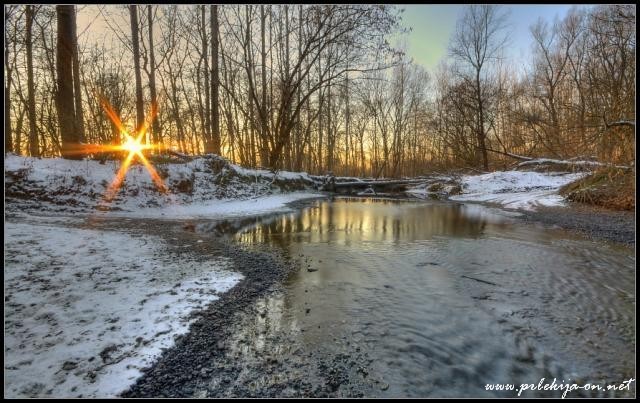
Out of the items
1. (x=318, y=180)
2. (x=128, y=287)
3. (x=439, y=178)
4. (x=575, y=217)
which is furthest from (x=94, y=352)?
(x=439, y=178)

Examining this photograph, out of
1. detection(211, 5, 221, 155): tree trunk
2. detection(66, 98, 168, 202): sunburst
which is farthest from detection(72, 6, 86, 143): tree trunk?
detection(211, 5, 221, 155): tree trunk

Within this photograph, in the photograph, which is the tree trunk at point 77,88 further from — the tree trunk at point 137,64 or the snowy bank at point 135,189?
the tree trunk at point 137,64

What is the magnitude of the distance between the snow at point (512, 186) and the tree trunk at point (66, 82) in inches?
681

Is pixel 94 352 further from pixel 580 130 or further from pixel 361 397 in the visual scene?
pixel 580 130

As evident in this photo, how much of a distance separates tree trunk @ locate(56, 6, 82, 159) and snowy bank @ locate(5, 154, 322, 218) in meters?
0.73

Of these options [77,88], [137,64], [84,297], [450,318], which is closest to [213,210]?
[77,88]

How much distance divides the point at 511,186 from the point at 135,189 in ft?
62.9

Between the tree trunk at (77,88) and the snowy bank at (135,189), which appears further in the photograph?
the tree trunk at (77,88)

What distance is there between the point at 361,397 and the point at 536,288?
10.6ft

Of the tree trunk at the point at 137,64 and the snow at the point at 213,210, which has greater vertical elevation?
the tree trunk at the point at 137,64

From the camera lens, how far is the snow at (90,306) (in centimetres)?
214

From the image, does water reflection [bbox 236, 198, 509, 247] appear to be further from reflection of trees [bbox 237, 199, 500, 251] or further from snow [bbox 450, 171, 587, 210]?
snow [bbox 450, 171, 587, 210]

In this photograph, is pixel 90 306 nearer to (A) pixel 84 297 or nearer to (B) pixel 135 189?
(A) pixel 84 297

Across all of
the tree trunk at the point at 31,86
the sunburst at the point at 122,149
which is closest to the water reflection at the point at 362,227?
the sunburst at the point at 122,149
